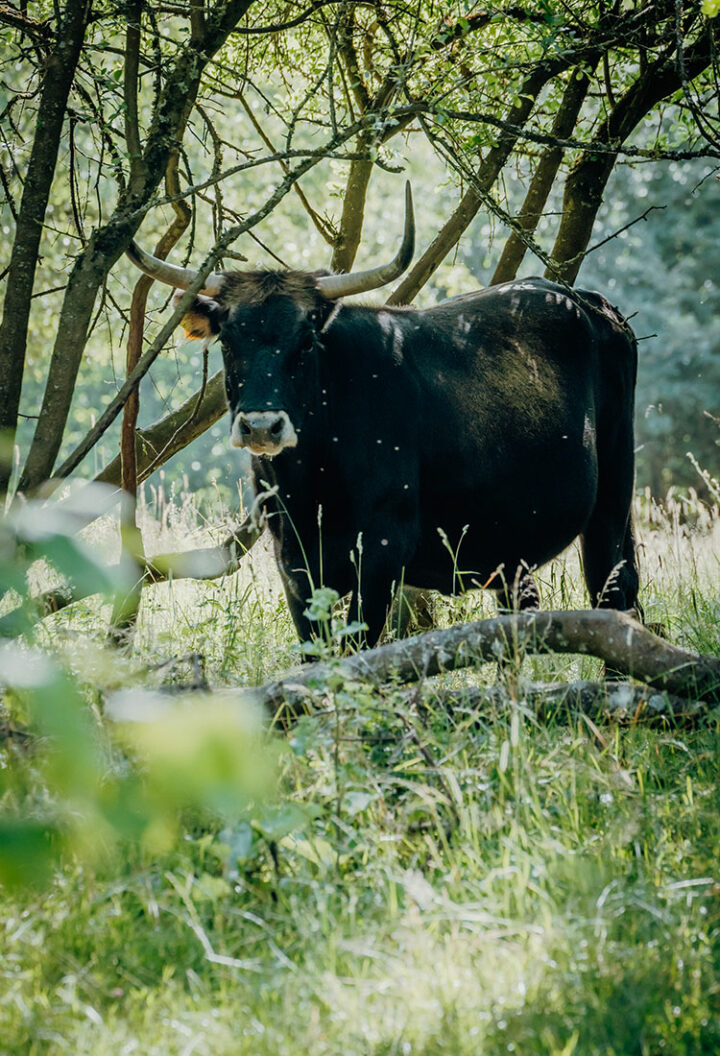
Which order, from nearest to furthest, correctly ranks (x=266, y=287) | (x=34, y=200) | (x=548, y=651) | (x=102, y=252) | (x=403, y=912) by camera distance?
(x=403, y=912) → (x=548, y=651) → (x=34, y=200) → (x=102, y=252) → (x=266, y=287)

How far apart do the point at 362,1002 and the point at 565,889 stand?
27.6 inches

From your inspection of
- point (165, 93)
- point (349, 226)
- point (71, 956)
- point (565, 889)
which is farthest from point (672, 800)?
point (349, 226)

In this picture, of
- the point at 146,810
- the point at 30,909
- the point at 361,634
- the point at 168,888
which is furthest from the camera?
the point at 361,634

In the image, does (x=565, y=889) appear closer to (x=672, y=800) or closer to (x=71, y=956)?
(x=672, y=800)

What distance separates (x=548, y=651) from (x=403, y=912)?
4.25ft

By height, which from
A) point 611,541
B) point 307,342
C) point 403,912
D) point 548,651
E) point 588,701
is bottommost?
point 403,912

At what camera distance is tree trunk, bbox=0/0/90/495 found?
383 centimetres

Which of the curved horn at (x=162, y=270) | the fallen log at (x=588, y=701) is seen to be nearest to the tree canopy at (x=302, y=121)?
the curved horn at (x=162, y=270)

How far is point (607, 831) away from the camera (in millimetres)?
3133

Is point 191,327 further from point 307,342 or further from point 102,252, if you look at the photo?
point 102,252

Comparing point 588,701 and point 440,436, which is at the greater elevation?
point 440,436

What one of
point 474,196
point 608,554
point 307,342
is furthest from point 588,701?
point 474,196

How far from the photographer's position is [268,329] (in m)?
5.43

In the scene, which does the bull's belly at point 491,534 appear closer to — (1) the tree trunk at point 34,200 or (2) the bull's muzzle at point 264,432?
(2) the bull's muzzle at point 264,432
